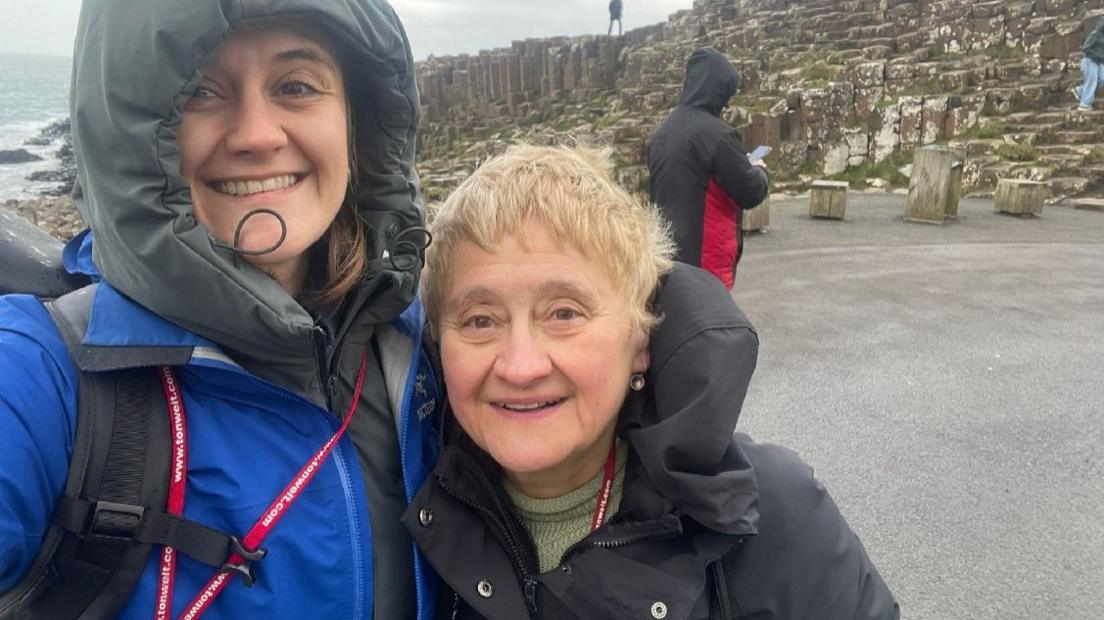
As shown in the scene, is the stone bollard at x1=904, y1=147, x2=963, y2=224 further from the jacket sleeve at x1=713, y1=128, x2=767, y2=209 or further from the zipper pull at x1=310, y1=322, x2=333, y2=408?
the zipper pull at x1=310, y1=322, x2=333, y2=408

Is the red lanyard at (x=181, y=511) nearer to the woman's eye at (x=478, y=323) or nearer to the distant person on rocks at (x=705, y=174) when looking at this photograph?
the woman's eye at (x=478, y=323)

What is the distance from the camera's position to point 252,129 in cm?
141

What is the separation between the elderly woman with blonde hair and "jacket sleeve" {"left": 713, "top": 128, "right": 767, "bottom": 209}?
4337 mm

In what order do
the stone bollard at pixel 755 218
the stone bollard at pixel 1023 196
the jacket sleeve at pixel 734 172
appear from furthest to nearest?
the stone bollard at pixel 1023 196 < the stone bollard at pixel 755 218 < the jacket sleeve at pixel 734 172

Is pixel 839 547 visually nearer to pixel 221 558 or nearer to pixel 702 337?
pixel 702 337

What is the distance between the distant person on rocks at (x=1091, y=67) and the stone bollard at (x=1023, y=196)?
482 cm

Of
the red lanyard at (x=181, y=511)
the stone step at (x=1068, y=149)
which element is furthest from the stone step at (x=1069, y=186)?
the red lanyard at (x=181, y=511)

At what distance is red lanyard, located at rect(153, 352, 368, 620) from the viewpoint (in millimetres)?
1228

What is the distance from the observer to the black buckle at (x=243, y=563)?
4.16ft

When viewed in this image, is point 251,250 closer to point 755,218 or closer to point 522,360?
point 522,360

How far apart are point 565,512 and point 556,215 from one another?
63 centimetres

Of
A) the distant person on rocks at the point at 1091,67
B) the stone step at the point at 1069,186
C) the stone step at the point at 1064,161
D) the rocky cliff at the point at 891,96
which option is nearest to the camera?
the stone step at the point at 1069,186

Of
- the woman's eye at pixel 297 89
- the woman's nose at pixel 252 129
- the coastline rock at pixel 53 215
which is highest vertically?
the woman's eye at pixel 297 89

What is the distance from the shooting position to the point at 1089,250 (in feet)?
30.3
